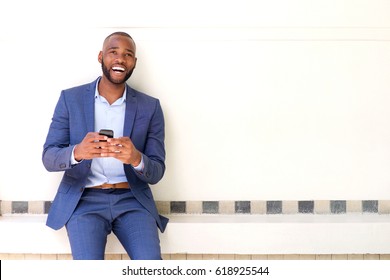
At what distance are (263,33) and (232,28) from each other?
0.59ft

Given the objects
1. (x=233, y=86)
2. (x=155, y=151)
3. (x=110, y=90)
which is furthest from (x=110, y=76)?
(x=233, y=86)

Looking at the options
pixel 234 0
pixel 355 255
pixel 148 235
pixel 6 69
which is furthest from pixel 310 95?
pixel 6 69

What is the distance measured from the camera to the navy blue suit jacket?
3336 millimetres

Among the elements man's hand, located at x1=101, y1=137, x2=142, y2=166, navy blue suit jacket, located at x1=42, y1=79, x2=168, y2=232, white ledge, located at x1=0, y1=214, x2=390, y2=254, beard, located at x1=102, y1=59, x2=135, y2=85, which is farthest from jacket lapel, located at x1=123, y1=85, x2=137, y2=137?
white ledge, located at x1=0, y1=214, x2=390, y2=254

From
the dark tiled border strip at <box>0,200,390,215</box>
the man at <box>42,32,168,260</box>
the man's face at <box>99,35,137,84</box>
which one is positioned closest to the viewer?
the man at <box>42,32,168,260</box>

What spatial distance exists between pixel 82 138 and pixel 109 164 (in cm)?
20

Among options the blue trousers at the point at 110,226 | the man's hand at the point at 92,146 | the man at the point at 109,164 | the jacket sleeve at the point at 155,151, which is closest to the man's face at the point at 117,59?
the man at the point at 109,164

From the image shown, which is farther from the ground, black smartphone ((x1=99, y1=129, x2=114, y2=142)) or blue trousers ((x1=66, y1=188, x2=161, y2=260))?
black smartphone ((x1=99, y1=129, x2=114, y2=142))

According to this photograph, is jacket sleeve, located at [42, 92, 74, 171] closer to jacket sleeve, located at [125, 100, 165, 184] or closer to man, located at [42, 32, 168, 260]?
man, located at [42, 32, 168, 260]

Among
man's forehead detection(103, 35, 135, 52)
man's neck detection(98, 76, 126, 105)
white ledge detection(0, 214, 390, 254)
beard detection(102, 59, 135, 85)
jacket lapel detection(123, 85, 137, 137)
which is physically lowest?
white ledge detection(0, 214, 390, 254)

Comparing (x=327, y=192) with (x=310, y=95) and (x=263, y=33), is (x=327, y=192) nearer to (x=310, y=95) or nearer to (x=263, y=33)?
(x=310, y=95)

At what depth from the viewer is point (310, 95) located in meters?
3.72

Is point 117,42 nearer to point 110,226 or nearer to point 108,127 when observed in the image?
point 108,127
